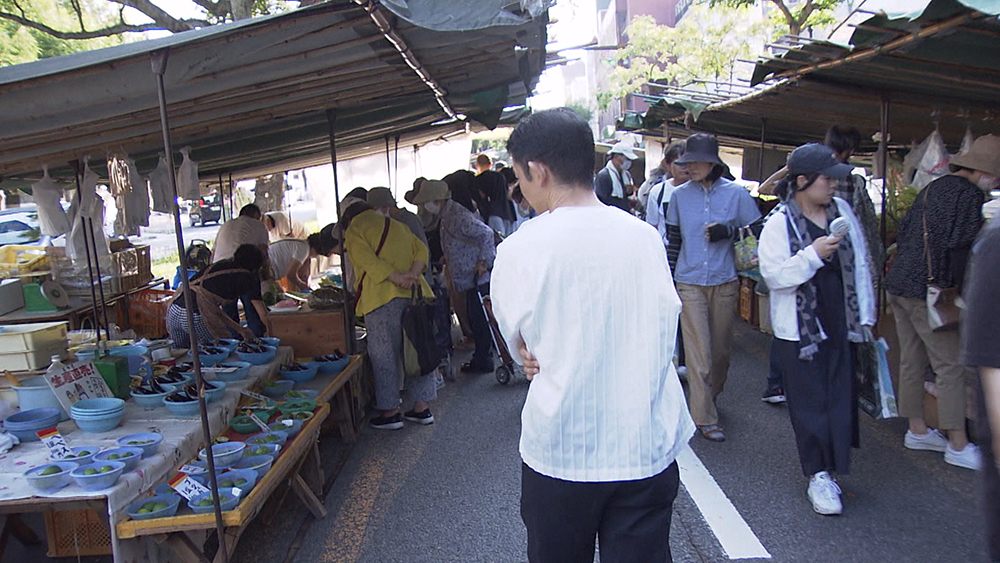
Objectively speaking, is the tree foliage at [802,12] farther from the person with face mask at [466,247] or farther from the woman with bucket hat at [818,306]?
the woman with bucket hat at [818,306]

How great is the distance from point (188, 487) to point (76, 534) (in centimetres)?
113

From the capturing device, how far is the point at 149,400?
4.03 meters

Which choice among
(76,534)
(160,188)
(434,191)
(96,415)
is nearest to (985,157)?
(434,191)

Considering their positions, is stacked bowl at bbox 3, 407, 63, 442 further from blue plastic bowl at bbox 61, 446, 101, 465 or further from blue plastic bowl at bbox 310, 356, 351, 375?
blue plastic bowl at bbox 310, 356, 351, 375

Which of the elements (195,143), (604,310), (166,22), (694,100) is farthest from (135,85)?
(166,22)

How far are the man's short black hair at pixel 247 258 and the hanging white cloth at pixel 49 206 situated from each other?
130cm

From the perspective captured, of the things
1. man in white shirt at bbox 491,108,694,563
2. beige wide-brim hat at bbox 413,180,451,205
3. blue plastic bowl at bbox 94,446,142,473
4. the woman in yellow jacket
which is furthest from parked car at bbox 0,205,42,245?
man in white shirt at bbox 491,108,694,563

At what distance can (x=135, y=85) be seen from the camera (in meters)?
2.99

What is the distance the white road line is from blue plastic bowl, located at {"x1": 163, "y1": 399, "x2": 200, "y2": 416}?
2.65 m

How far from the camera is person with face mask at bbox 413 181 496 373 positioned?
7.03 metres

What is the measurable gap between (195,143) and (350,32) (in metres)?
3.22

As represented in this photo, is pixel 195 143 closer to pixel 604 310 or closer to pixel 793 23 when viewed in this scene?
pixel 604 310

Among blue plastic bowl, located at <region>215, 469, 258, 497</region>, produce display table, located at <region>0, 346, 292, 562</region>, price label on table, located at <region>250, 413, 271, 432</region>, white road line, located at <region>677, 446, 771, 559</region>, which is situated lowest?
white road line, located at <region>677, 446, 771, 559</region>

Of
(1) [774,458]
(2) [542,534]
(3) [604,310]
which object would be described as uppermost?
(3) [604,310]
